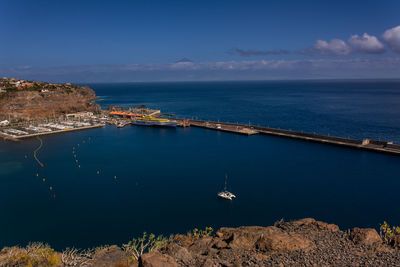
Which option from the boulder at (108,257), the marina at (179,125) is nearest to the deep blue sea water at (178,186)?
the marina at (179,125)

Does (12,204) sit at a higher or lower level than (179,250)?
lower

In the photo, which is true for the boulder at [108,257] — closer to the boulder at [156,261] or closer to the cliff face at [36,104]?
the boulder at [156,261]

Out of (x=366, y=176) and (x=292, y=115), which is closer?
(x=366, y=176)

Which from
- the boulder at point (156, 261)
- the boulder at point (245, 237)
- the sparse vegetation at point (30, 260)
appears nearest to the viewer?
the boulder at point (156, 261)

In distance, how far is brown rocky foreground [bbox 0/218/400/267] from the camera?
11758 mm

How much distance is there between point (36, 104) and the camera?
75.1 meters

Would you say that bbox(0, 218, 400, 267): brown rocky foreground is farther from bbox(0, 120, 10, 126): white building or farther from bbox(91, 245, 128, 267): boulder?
bbox(0, 120, 10, 126): white building

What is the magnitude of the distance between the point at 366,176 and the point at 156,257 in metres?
35.4

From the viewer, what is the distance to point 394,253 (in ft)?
40.8

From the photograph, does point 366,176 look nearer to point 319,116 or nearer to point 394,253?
point 394,253

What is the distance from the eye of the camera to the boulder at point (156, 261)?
34.3 feet

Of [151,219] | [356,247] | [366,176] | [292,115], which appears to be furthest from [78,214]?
[292,115]

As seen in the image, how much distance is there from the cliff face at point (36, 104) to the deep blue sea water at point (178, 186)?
790 inches

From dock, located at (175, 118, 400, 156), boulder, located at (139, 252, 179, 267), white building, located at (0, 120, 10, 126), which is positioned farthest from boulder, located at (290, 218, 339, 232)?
white building, located at (0, 120, 10, 126)
